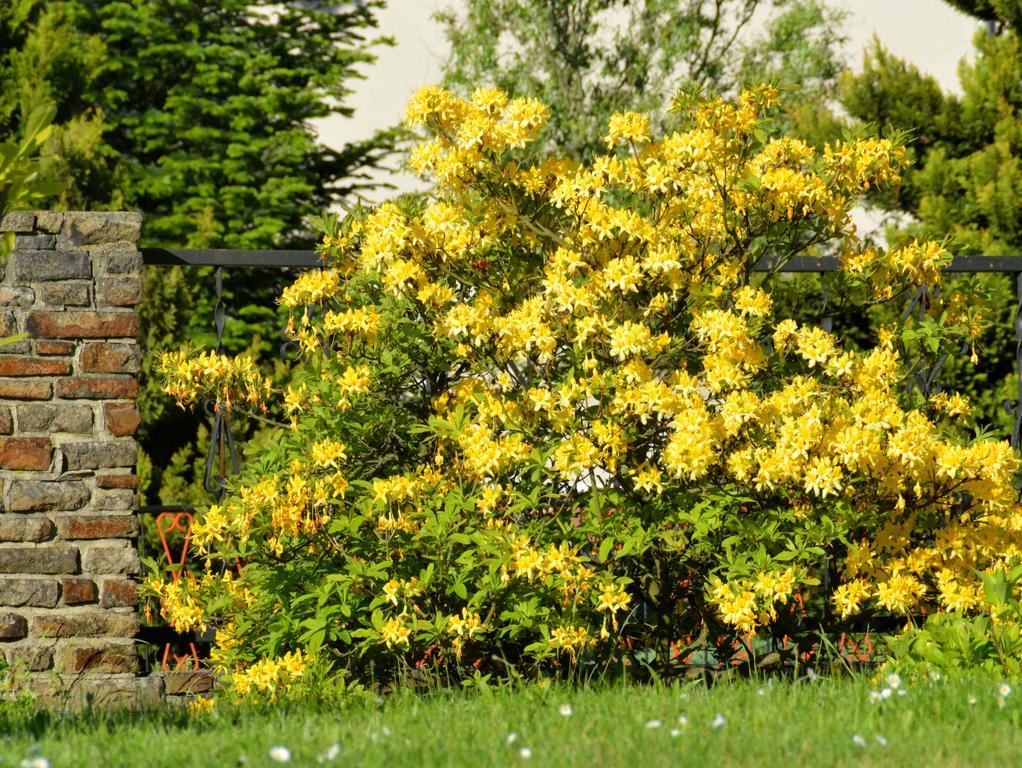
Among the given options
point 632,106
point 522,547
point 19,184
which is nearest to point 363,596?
point 522,547

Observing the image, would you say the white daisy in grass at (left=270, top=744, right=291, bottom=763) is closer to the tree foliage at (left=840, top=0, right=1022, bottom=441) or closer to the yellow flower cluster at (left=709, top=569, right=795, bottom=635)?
the yellow flower cluster at (left=709, top=569, right=795, bottom=635)

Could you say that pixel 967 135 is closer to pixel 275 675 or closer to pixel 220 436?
pixel 220 436

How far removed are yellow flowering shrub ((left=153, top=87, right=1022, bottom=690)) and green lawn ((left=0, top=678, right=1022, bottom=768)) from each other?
1.40 feet

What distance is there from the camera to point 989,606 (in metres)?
4.19

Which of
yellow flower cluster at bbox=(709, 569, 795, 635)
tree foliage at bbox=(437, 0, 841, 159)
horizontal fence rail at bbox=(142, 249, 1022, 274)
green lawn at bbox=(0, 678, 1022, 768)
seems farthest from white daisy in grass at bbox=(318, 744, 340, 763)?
tree foliage at bbox=(437, 0, 841, 159)

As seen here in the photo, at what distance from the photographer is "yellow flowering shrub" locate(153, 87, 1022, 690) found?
405cm

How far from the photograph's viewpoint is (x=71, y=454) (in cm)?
466

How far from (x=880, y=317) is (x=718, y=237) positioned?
5.79 meters

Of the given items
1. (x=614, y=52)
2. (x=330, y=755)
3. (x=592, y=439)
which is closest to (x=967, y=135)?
(x=614, y=52)

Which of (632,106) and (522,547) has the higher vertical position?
(632,106)

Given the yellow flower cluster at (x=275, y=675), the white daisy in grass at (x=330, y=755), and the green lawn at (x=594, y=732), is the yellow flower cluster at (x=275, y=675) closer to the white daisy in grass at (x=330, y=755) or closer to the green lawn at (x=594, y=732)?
the green lawn at (x=594, y=732)

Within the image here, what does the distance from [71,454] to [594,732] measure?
7.98 ft

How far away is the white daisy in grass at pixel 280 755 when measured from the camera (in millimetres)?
2807

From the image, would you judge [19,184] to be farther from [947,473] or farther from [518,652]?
[947,473]
